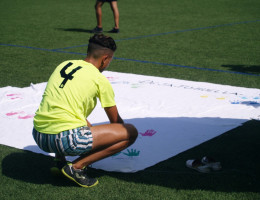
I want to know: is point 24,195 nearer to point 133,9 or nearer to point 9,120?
point 9,120

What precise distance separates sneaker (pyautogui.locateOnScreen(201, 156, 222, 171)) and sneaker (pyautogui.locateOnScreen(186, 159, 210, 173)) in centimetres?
3

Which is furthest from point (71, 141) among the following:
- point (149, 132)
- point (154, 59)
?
point (154, 59)

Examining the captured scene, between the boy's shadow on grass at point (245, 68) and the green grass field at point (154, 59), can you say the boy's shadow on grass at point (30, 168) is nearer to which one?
the green grass field at point (154, 59)

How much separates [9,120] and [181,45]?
14.1 feet

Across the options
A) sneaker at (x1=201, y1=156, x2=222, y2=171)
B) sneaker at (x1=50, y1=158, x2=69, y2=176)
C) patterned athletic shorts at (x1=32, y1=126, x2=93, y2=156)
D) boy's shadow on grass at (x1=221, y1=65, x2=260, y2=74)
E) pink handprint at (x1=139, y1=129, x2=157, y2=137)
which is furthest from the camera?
boy's shadow on grass at (x1=221, y1=65, x2=260, y2=74)

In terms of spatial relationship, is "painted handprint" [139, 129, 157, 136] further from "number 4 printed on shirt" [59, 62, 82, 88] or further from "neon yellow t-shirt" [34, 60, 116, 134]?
"number 4 printed on shirt" [59, 62, 82, 88]

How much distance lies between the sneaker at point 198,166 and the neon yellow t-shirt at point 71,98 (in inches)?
29.1

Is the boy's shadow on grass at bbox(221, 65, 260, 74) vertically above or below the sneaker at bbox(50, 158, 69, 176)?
below

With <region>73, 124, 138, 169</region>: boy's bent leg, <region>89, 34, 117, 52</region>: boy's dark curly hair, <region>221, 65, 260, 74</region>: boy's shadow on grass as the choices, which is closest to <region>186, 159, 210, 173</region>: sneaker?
<region>73, 124, 138, 169</region>: boy's bent leg

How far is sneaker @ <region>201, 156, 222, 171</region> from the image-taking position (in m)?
2.99

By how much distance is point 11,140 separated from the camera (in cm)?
364

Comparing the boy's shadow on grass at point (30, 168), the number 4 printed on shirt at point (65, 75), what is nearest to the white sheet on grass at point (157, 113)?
the boy's shadow on grass at point (30, 168)

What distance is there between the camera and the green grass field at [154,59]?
2.78 meters

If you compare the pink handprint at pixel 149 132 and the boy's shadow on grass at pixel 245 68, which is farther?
the boy's shadow on grass at pixel 245 68
